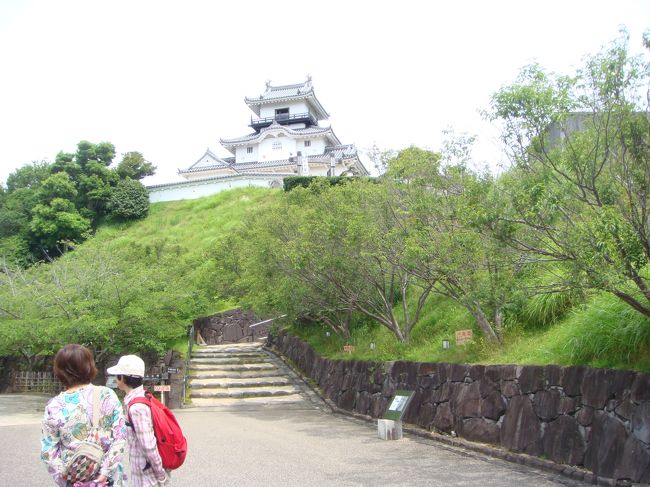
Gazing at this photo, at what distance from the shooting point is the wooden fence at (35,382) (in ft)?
64.6

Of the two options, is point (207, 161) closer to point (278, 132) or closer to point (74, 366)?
point (278, 132)

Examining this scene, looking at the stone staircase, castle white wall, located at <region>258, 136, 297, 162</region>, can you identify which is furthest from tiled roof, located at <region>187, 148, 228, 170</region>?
the stone staircase

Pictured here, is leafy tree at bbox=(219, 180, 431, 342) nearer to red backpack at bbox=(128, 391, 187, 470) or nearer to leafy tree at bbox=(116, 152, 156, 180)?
red backpack at bbox=(128, 391, 187, 470)

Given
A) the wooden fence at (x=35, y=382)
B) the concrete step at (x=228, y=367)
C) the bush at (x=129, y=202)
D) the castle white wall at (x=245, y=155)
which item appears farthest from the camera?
the castle white wall at (x=245, y=155)

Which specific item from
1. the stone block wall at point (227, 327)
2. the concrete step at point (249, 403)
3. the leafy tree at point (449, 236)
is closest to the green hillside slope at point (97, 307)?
the concrete step at point (249, 403)

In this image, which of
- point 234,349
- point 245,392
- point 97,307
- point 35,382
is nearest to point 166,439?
point 97,307

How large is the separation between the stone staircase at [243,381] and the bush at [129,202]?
28658 millimetres

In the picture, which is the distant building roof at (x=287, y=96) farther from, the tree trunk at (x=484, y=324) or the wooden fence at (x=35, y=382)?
the tree trunk at (x=484, y=324)

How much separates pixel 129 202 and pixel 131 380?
46561mm

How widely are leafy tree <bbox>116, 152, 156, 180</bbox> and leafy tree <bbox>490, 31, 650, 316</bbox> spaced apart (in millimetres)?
48480

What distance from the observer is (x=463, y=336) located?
10.6 m

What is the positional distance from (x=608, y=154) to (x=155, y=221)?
4347 centimetres

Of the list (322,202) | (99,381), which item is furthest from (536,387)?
(99,381)

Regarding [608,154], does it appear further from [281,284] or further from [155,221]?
[155,221]
